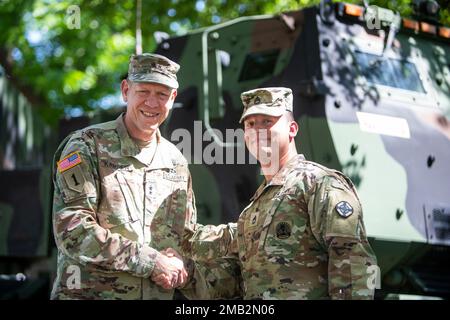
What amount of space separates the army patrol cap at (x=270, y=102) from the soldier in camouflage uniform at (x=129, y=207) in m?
0.41

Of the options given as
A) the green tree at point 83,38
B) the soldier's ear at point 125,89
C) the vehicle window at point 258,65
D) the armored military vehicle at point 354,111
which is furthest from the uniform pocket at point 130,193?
the green tree at point 83,38

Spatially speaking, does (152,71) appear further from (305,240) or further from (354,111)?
(354,111)

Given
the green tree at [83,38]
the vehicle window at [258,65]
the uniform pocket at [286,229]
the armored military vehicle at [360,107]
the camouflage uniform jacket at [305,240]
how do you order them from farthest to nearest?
the green tree at [83,38]
the vehicle window at [258,65]
the armored military vehicle at [360,107]
the uniform pocket at [286,229]
the camouflage uniform jacket at [305,240]

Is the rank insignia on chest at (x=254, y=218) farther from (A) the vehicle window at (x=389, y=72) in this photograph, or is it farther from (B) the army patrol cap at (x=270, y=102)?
(A) the vehicle window at (x=389, y=72)

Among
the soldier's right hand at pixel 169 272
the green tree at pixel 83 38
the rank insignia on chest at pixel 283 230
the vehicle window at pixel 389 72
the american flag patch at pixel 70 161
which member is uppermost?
the green tree at pixel 83 38

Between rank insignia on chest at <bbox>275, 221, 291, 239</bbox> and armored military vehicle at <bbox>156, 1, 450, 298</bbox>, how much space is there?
1.63m

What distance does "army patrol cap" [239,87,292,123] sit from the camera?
12.5ft

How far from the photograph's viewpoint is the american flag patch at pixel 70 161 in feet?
12.3

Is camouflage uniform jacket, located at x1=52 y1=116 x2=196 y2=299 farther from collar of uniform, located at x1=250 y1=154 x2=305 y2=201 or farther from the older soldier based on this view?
collar of uniform, located at x1=250 y1=154 x2=305 y2=201

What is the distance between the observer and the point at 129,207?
12.5ft

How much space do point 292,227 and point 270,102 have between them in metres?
0.63

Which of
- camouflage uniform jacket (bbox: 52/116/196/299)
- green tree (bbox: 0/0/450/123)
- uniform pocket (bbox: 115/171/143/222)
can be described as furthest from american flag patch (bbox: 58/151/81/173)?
green tree (bbox: 0/0/450/123)
